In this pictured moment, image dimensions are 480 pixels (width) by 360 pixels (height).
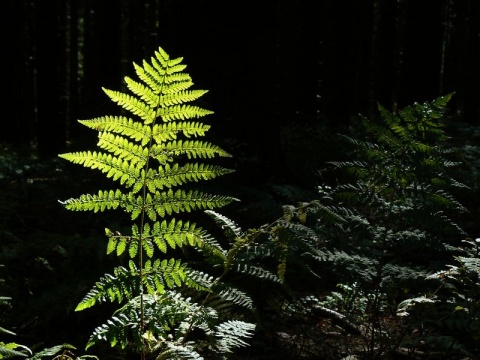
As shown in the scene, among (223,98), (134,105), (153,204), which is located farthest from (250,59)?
(153,204)

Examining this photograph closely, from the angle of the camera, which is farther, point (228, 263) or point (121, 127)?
point (228, 263)

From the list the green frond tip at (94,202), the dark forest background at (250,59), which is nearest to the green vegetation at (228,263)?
the green frond tip at (94,202)

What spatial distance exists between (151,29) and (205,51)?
69.9 ft

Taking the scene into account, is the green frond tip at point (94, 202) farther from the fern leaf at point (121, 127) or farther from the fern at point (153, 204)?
the fern leaf at point (121, 127)

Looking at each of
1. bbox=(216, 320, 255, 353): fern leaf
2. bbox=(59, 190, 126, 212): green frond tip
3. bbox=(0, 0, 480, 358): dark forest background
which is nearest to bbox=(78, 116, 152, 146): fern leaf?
bbox=(59, 190, 126, 212): green frond tip

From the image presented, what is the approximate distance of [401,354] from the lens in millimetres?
3104

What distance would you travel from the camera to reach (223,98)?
19.2 ft

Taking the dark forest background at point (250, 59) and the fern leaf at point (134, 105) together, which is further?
the dark forest background at point (250, 59)

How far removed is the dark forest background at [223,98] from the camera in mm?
3600

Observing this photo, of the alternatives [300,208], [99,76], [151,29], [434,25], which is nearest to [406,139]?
[300,208]

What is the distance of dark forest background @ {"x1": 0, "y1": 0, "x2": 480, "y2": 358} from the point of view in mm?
3600

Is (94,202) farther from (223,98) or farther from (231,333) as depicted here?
(223,98)

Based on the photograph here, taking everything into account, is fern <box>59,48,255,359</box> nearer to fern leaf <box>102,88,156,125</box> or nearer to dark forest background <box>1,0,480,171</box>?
fern leaf <box>102,88,156,125</box>

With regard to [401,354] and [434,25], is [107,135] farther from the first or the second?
Result: [434,25]
